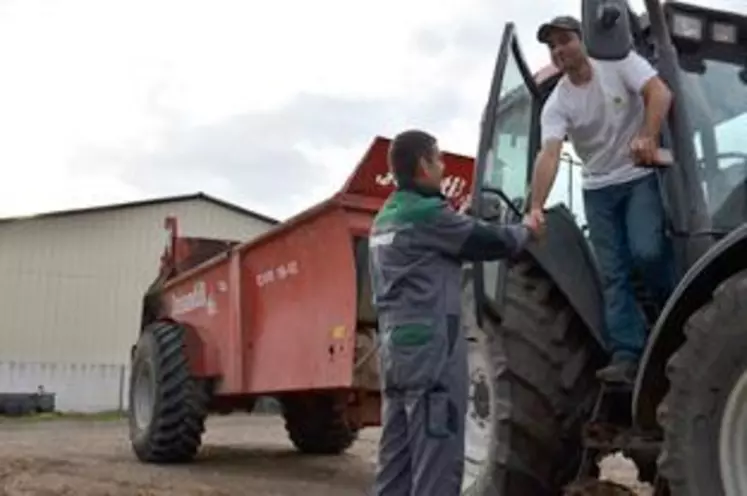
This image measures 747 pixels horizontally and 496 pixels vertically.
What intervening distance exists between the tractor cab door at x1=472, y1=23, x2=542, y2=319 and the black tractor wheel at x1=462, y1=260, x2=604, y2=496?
0.14 metres

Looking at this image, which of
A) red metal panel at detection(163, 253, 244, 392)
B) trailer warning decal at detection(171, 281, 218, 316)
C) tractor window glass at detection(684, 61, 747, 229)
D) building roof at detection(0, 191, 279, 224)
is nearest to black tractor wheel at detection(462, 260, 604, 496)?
tractor window glass at detection(684, 61, 747, 229)

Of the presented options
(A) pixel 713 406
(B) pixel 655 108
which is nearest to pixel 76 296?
(B) pixel 655 108

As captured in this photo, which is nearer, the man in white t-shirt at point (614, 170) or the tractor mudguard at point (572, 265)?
the man in white t-shirt at point (614, 170)

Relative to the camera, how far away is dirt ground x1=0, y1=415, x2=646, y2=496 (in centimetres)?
816

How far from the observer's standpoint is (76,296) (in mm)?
29109

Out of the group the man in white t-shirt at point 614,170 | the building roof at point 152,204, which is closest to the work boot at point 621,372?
the man in white t-shirt at point 614,170

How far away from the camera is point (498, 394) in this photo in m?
4.52

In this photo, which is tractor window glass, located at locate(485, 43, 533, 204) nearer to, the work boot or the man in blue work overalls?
the man in blue work overalls

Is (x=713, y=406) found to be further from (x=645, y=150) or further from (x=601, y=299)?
(x=601, y=299)

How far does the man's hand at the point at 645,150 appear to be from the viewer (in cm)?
403

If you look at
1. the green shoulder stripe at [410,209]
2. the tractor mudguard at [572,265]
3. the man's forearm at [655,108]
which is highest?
the man's forearm at [655,108]

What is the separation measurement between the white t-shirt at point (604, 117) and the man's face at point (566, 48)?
7cm

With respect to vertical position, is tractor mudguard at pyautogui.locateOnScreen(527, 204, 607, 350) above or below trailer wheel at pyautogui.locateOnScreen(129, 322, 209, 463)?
above

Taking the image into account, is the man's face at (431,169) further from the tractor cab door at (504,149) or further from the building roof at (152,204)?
the building roof at (152,204)
